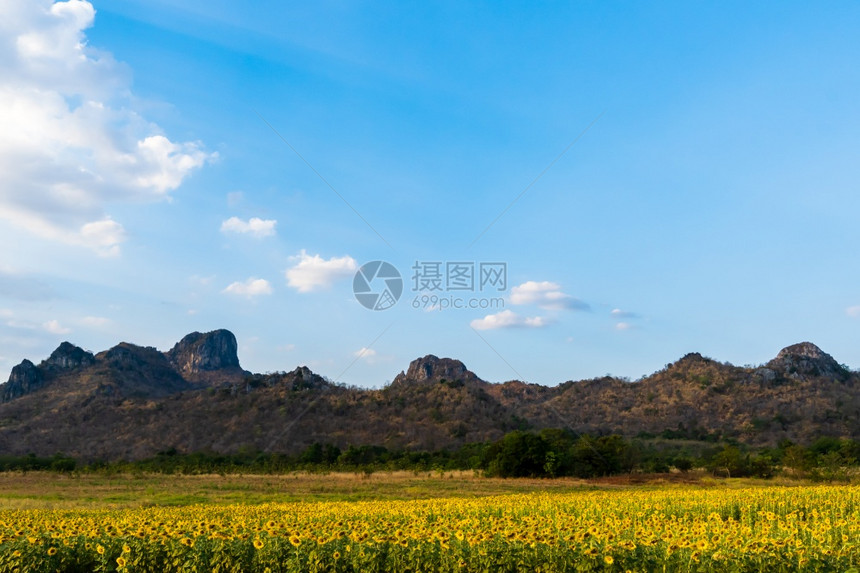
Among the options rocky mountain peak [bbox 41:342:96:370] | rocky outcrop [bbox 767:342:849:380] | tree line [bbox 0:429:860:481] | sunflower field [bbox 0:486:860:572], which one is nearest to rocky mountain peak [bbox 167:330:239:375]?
rocky mountain peak [bbox 41:342:96:370]

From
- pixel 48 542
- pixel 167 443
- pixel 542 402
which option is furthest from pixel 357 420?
pixel 48 542

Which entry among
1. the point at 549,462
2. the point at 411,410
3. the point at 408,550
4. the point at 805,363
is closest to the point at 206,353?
the point at 411,410

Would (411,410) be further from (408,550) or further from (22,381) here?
(408,550)

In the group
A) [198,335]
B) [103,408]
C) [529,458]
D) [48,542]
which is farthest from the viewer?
[198,335]

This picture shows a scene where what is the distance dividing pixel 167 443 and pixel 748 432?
6952 centimetres

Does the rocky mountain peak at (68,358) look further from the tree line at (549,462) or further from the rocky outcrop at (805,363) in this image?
the rocky outcrop at (805,363)

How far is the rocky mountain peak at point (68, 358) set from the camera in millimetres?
130875

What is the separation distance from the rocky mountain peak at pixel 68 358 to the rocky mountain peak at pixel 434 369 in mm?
62563

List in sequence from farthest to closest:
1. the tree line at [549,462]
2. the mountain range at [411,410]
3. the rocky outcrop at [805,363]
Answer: the rocky outcrop at [805,363] → the mountain range at [411,410] → the tree line at [549,462]

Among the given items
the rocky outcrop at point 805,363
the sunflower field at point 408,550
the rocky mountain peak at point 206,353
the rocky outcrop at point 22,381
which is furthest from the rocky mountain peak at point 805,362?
the rocky outcrop at point 22,381

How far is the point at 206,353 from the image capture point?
16550cm

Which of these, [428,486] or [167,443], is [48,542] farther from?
[167,443]

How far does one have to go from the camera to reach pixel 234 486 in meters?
34.8

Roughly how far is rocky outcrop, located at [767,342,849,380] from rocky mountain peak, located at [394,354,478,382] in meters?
61.0
